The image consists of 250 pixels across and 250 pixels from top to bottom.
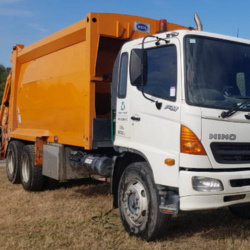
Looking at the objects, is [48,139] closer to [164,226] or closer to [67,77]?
[67,77]

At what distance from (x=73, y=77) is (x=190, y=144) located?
295 centimetres

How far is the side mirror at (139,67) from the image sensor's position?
4457 millimetres

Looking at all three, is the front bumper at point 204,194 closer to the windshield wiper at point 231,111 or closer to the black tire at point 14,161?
the windshield wiper at point 231,111

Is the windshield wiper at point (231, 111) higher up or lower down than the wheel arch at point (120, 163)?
higher up

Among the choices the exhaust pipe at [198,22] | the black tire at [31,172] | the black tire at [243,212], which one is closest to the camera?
the exhaust pipe at [198,22]

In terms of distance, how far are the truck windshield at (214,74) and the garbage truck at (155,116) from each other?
0.04 ft

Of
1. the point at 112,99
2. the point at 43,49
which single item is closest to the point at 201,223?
the point at 112,99

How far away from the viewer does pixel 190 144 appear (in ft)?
13.4

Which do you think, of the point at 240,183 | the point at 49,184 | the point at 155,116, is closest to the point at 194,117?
the point at 155,116

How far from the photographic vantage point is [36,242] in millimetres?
4766

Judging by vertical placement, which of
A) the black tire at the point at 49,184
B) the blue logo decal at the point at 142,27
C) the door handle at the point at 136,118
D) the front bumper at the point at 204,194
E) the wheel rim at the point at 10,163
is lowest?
the black tire at the point at 49,184

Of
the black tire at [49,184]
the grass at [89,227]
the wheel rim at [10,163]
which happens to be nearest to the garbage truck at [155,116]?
the grass at [89,227]

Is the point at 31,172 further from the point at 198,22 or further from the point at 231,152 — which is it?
the point at 231,152

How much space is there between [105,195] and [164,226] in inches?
118
